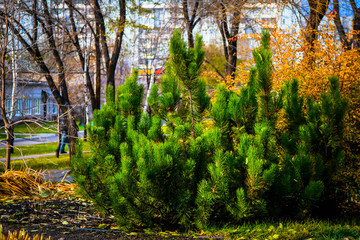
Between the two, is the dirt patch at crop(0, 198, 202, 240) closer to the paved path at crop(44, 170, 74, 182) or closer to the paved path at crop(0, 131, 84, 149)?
the paved path at crop(0, 131, 84, 149)

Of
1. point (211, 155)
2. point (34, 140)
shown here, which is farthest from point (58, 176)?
point (211, 155)

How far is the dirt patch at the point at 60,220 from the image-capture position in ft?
15.4

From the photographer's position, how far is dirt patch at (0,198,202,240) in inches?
185

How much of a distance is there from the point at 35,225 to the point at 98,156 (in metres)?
1.22

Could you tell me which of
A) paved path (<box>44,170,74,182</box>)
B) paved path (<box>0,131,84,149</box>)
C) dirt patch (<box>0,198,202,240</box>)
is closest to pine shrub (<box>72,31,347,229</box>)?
dirt patch (<box>0,198,202,240</box>)

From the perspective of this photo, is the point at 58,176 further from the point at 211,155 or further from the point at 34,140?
the point at 211,155

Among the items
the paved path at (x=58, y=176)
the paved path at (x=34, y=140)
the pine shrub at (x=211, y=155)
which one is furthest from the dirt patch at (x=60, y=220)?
the paved path at (x=58, y=176)

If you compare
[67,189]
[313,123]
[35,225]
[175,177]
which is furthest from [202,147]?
[67,189]

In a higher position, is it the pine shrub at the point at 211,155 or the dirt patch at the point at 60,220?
the pine shrub at the point at 211,155

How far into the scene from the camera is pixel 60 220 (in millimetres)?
5445

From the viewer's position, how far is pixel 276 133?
568 cm

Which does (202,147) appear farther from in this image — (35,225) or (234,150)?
(35,225)

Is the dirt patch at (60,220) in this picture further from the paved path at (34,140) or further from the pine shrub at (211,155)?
the paved path at (34,140)

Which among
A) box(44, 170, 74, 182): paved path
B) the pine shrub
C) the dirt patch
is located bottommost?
box(44, 170, 74, 182): paved path
